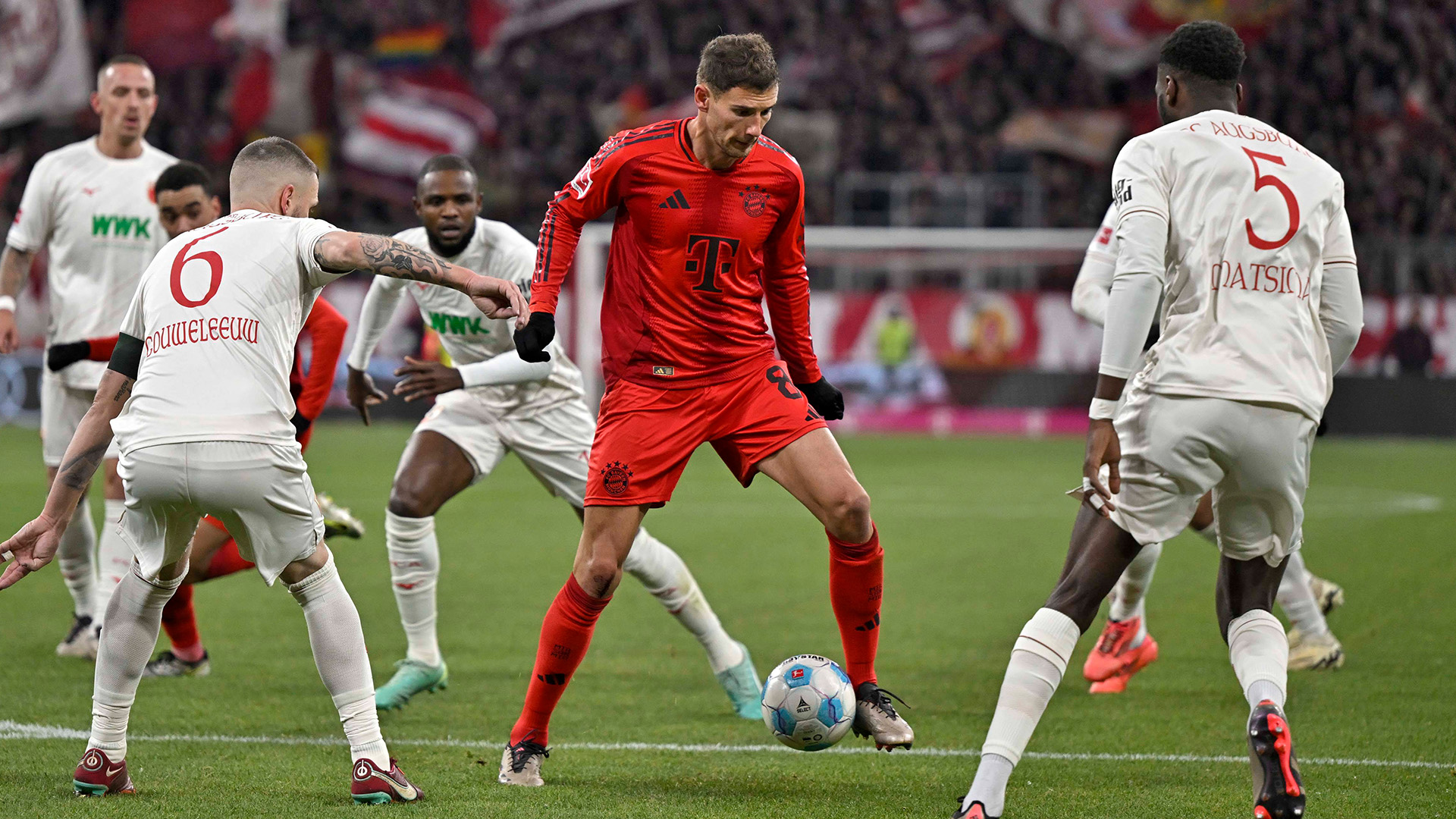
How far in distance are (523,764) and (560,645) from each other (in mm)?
398

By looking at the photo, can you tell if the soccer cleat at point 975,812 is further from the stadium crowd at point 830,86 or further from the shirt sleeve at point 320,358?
the stadium crowd at point 830,86

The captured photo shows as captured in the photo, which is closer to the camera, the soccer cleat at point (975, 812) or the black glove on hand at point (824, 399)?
the soccer cleat at point (975, 812)

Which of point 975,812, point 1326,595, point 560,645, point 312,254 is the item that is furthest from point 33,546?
point 1326,595

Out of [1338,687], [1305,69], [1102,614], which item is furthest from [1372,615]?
[1305,69]

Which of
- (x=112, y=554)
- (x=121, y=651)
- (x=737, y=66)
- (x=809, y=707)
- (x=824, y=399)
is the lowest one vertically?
(x=112, y=554)

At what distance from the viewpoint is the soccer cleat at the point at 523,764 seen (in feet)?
15.8

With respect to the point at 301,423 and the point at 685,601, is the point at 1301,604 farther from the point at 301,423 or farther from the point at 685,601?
the point at 301,423

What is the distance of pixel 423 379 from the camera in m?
5.71

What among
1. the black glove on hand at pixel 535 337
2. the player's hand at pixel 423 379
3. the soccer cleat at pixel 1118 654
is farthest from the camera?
the soccer cleat at pixel 1118 654

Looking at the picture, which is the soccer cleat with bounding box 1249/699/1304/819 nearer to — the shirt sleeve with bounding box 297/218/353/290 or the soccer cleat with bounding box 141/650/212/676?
the shirt sleeve with bounding box 297/218/353/290

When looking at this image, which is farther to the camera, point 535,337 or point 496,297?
point 535,337

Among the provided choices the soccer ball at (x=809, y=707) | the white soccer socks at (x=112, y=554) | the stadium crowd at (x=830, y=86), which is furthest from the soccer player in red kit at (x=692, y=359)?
the stadium crowd at (x=830, y=86)

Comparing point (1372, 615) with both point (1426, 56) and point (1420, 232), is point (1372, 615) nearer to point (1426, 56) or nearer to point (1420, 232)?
point (1420, 232)

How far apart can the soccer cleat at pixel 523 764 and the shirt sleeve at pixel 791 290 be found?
153 centimetres
